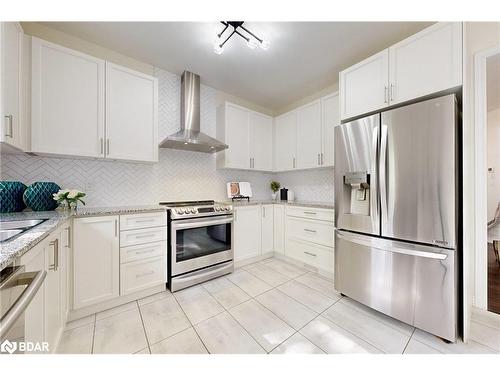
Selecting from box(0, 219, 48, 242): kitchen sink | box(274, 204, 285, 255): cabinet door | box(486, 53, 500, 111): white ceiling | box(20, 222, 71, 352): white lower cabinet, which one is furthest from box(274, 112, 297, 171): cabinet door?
box(0, 219, 48, 242): kitchen sink

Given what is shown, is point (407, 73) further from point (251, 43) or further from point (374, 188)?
point (251, 43)

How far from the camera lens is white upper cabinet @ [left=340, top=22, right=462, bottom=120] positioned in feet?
4.67

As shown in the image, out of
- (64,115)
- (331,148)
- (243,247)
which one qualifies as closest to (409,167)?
(331,148)

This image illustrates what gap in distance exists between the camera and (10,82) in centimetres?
138

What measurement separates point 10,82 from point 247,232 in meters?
2.57

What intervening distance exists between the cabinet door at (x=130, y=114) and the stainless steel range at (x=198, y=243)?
2.43 ft

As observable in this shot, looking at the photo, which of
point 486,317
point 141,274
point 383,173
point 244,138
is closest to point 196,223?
point 141,274

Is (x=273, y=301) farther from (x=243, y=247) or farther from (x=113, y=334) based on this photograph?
(x=113, y=334)

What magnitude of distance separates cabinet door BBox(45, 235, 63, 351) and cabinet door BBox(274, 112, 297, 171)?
9.18 feet

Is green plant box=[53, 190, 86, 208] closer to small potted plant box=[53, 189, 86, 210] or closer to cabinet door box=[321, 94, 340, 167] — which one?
small potted plant box=[53, 189, 86, 210]

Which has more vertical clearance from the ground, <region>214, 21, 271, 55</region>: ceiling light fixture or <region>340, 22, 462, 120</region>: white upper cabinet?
<region>214, 21, 271, 55</region>: ceiling light fixture

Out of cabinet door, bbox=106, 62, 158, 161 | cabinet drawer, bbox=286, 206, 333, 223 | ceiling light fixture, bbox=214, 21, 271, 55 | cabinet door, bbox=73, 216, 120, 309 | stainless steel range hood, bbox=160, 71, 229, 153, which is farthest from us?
stainless steel range hood, bbox=160, 71, 229, 153

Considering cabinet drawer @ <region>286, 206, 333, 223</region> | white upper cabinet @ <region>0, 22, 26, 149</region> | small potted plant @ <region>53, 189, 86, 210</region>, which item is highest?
Result: white upper cabinet @ <region>0, 22, 26, 149</region>

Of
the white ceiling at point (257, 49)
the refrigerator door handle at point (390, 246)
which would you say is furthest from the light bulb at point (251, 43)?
the refrigerator door handle at point (390, 246)
